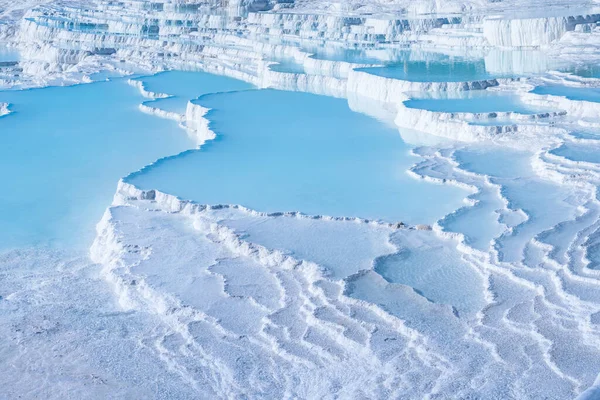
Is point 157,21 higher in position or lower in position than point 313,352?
higher

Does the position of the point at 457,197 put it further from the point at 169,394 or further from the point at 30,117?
the point at 30,117

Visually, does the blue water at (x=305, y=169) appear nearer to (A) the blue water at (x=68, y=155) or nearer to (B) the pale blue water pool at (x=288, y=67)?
(A) the blue water at (x=68, y=155)

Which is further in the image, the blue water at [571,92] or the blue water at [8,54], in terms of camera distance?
the blue water at [8,54]

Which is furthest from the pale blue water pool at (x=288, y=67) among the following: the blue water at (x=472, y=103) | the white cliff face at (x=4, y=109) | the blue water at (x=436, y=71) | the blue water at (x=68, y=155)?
the white cliff face at (x=4, y=109)

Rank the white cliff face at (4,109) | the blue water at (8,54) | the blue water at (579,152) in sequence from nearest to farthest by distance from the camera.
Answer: the blue water at (579,152) → the white cliff face at (4,109) → the blue water at (8,54)

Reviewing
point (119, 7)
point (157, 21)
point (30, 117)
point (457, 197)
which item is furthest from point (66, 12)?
point (457, 197)

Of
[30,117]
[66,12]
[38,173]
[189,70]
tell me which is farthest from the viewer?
[66,12]

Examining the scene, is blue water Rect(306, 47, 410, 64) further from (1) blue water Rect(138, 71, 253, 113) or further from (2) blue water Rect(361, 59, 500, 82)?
(1) blue water Rect(138, 71, 253, 113)
